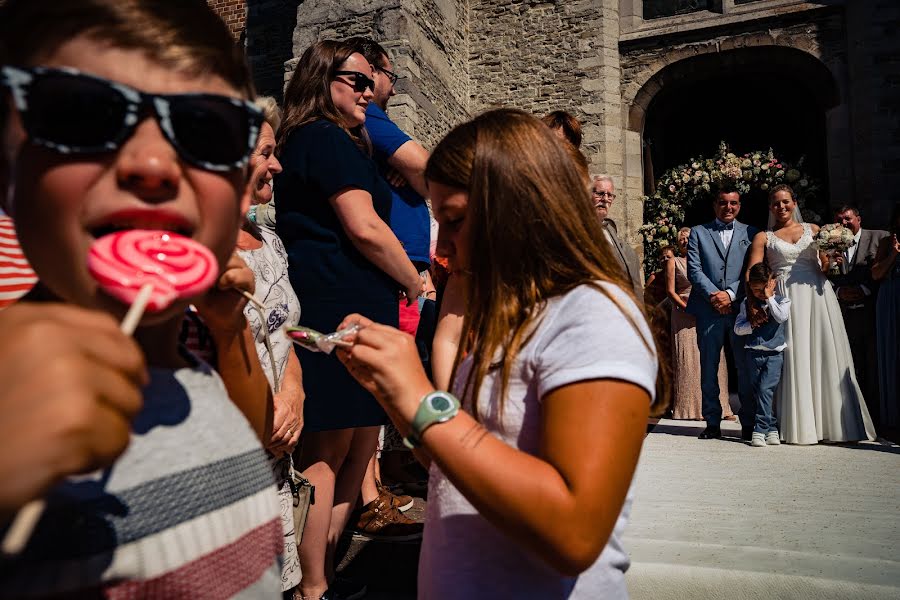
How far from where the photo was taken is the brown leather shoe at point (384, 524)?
297 centimetres

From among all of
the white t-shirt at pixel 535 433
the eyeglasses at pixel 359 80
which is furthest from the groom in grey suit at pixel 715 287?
the white t-shirt at pixel 535 433

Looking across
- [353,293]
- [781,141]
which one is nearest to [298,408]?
[353,293]

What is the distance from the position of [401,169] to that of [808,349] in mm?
4709

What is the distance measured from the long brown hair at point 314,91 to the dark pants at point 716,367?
4476 millimetres

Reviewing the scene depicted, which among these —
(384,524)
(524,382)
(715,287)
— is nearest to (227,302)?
(524,382)

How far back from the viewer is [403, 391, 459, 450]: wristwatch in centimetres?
100

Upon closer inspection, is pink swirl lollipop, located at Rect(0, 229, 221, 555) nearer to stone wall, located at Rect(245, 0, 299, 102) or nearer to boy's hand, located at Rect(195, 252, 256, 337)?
boy's hand, located at Rect(195, 252, 256, 337)

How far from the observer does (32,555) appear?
592mm

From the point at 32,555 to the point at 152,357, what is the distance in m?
0.24

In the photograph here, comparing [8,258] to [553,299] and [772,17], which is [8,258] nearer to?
[553,299]

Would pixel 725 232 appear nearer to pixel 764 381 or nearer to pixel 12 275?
pixel 764 381

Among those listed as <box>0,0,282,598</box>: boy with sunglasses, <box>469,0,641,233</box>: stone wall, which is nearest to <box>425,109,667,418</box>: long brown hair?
<box>0,0,282,598</box>: boy with sunglasses

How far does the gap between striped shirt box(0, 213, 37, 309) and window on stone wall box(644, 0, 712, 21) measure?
10947 mm

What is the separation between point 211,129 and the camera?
2.41ft
